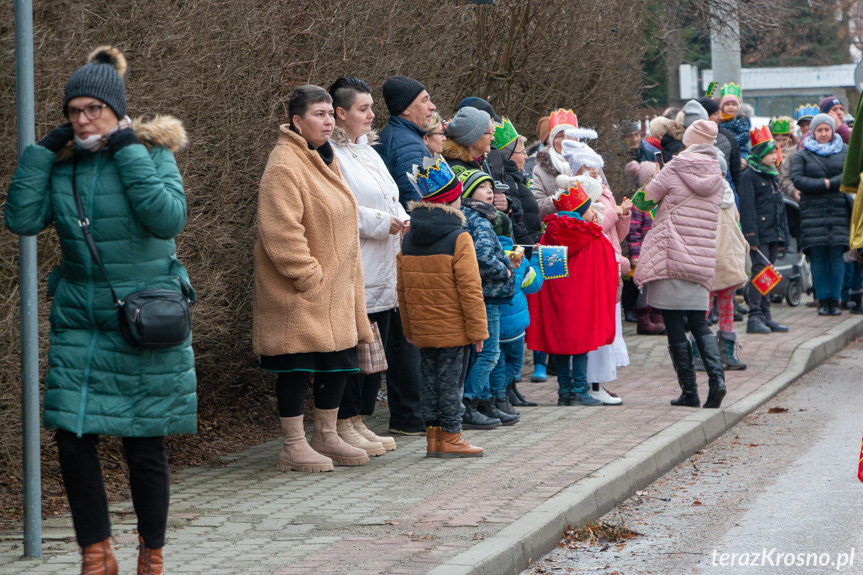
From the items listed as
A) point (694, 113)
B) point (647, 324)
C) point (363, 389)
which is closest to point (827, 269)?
point (647, 324)

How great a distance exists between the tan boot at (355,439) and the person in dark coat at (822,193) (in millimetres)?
8627

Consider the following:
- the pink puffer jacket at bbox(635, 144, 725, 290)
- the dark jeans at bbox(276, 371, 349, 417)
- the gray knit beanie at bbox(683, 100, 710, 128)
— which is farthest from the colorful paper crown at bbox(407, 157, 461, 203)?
the gray knit beanie at bbox(683, 100, 710, 128)

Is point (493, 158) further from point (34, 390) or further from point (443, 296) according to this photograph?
point (34, 390)

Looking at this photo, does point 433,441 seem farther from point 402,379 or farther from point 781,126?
point 781,126

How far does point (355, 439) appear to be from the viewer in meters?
7.70

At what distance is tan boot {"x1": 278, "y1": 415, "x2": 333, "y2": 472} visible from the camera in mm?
7227

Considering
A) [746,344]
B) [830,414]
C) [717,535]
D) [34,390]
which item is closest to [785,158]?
[746,344]

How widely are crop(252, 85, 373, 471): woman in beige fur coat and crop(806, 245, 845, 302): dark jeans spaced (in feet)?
30.4

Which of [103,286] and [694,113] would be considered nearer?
[103,286]

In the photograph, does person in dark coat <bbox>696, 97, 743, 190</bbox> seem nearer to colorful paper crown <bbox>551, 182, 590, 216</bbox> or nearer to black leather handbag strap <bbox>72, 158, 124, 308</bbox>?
colorful paper crown <bbox>551, 182, 590, 216</bbox>

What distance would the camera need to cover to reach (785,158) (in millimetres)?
16594

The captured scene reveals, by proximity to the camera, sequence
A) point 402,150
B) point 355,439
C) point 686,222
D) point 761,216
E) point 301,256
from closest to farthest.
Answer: point 301,256 → point 355,439 → point 402,150 → point 686,222 → point 761,216

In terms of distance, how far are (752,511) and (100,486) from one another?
3.34 m

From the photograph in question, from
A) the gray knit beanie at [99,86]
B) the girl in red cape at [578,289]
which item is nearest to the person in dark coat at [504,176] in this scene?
the girl in red cape at [578,289]
